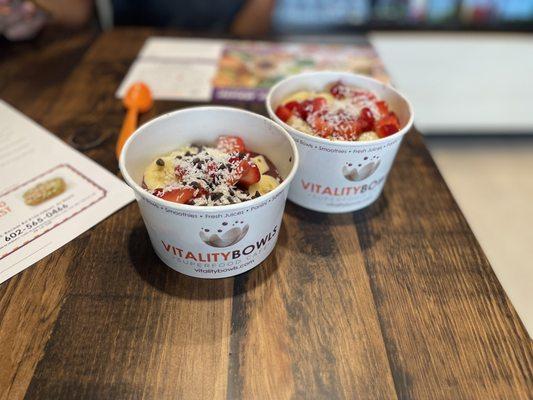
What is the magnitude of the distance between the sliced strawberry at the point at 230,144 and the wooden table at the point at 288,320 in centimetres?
13

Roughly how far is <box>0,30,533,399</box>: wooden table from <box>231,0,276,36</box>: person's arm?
92 cm

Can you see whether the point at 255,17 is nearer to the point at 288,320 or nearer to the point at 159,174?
the point at 159,174

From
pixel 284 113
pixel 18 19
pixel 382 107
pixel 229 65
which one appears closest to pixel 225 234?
pixel 284 113

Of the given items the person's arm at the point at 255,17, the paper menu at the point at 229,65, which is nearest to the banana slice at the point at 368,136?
the paper menu at the point at 229,65

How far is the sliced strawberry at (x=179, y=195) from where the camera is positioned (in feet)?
1.75

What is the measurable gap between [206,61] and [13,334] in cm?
78

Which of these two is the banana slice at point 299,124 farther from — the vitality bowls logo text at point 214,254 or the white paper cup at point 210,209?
the vitality bowls logo text at point 214,254

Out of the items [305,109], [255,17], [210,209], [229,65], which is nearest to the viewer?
[210,209]

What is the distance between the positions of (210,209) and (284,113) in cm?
26

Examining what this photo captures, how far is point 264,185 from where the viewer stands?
597 mm

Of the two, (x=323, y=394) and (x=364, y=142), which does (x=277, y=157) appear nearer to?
(x=364, y=142)

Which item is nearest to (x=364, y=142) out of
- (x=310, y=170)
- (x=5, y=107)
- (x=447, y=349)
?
(x=310, y=170)

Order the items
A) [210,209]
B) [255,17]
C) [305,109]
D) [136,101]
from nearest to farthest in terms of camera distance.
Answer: [210,209]
[305,109]
[136,101]
[255,17]

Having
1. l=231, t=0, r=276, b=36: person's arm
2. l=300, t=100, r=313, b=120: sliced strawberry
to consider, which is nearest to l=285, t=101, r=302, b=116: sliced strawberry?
l=300, t=100, r=313, b=120: sliced strawberry
